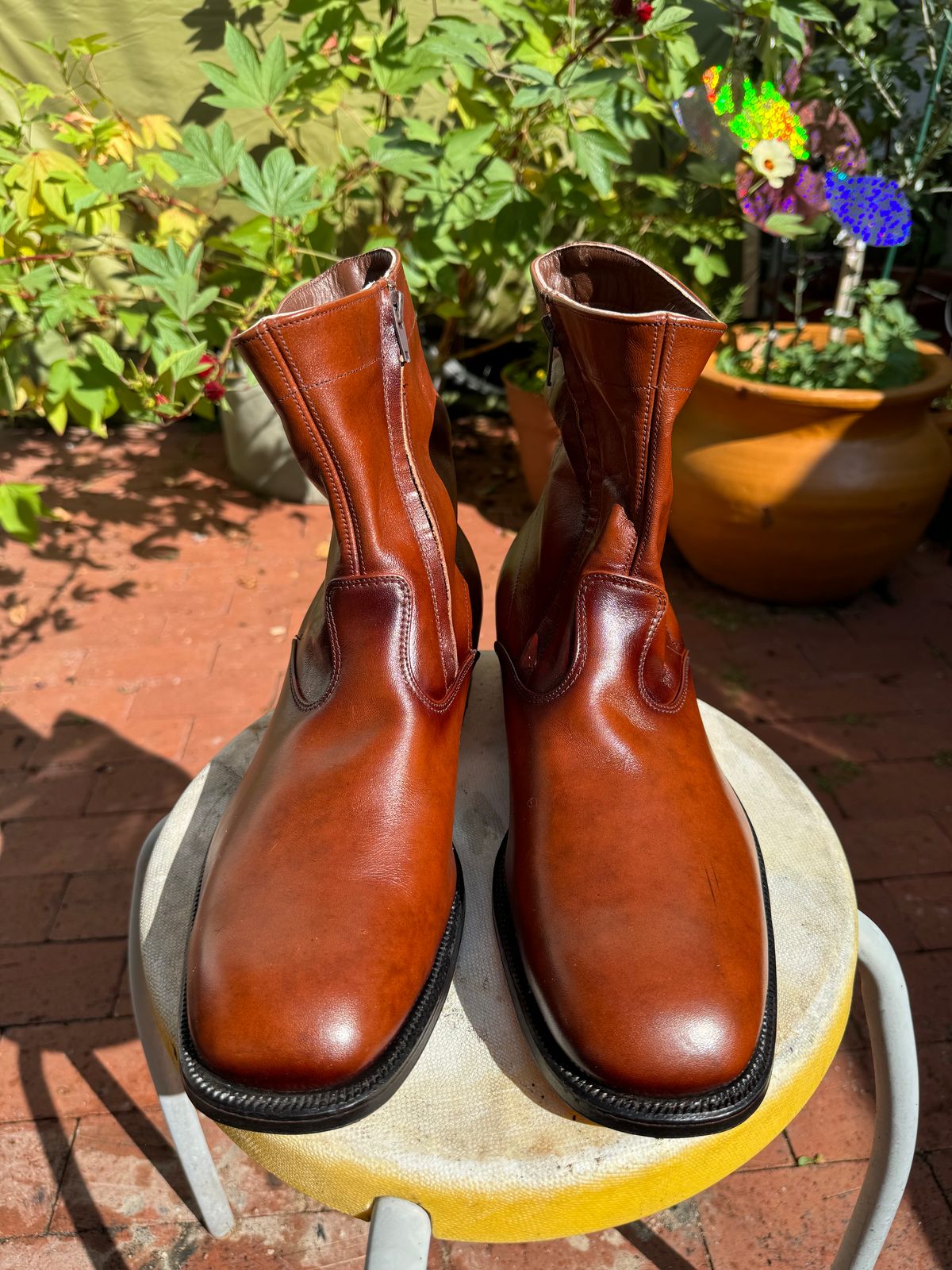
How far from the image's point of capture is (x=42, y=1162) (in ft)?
4.52

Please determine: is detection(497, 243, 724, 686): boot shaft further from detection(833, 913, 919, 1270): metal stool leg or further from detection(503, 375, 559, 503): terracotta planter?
detection(503, 375, 559, 503): terracotta planter

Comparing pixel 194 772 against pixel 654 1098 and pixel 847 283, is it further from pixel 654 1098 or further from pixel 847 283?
pixel 847 283

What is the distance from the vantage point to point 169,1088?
1060 mm

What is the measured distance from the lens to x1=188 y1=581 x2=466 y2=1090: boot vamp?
0.69 metres

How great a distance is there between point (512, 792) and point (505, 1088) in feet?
0.96

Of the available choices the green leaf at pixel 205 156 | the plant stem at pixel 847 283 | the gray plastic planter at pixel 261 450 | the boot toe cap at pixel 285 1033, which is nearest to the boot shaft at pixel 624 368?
the boot toe cap at pixel 285 1033

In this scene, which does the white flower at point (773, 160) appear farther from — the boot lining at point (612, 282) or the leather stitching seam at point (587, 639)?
the leather stitching seam at point (587, 639)

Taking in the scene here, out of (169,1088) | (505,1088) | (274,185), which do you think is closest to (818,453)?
(274,185)

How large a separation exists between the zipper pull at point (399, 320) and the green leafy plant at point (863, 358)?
1.83 m

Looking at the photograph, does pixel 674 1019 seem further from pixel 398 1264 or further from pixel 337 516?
pixel 337 516

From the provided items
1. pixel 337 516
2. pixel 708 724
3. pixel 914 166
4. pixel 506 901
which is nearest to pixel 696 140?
pixel 914 166

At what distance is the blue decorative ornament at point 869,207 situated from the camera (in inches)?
84.1

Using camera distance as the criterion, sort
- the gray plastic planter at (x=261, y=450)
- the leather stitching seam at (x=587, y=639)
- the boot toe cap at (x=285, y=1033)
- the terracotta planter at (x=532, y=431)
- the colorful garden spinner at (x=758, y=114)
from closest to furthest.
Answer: the boot toe cap at (x=285, y=1033), the leather stitching seam at (x=587, y=639), the colorful garden spinner at (x=758, y=114), the terracotta planter at (x=532, y=431), the gray plastic planter at (x=261, y=450)

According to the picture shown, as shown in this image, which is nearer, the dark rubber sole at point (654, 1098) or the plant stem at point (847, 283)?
the dark rubber sole at point (654, 1098)
